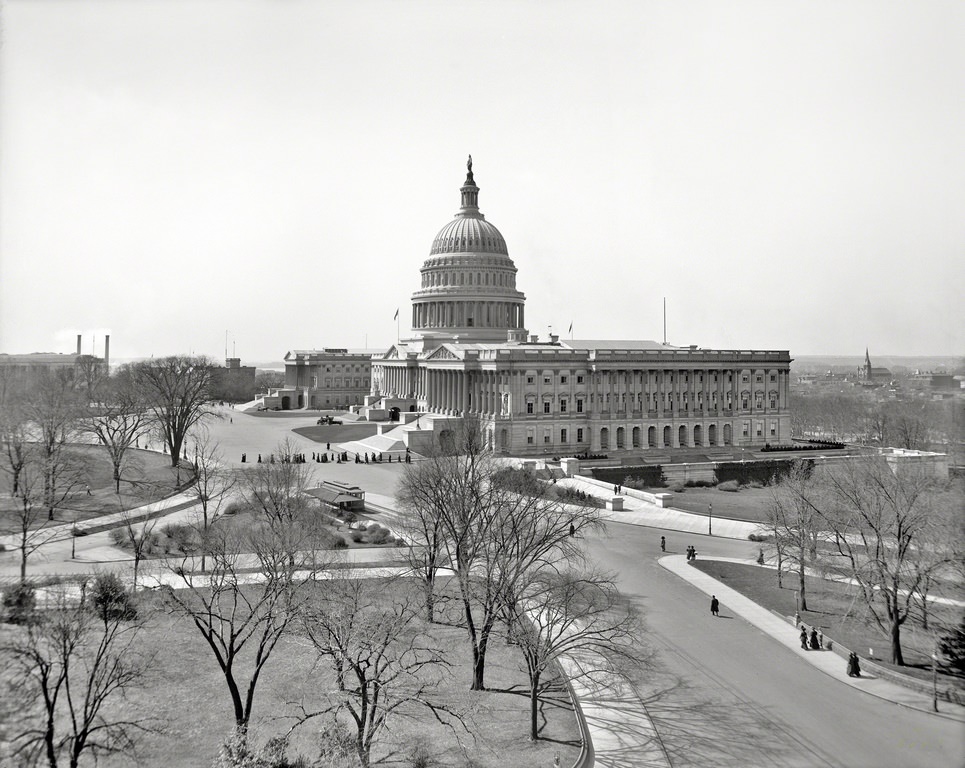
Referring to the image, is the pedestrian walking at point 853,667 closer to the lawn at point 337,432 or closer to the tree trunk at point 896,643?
the tree trunk at point 896,643

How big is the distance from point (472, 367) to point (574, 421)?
1332cm

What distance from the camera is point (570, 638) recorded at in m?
21.2

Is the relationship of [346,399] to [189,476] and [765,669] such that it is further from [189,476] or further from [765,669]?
[765,669]

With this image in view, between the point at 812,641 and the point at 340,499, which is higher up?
the point at 340,499

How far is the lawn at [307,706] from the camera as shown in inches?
759

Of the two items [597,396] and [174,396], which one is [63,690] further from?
[597,396]

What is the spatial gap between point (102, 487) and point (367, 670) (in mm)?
37196

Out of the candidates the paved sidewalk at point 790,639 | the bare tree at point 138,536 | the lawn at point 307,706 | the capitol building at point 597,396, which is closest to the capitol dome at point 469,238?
the capitol building at point 597,396

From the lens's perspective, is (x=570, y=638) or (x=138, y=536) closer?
(x=570, y=638)

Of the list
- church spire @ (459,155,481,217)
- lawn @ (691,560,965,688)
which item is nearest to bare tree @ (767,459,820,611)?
lawn @ (691,560,965,688)

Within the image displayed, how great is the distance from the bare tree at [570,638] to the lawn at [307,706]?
0.83m

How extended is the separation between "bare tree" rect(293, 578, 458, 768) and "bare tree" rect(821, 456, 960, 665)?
15.8 meters

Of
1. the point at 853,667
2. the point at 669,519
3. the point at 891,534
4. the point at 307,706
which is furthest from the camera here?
the point at 669,519

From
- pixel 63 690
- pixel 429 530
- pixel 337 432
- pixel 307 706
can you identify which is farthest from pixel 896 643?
pixel 337 432
